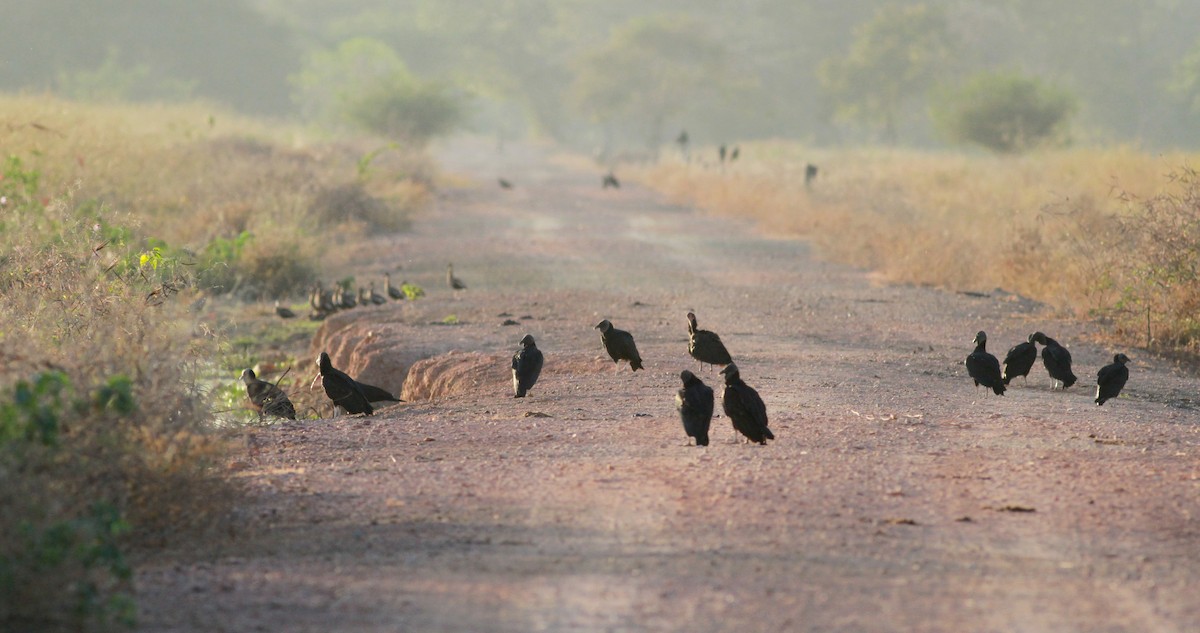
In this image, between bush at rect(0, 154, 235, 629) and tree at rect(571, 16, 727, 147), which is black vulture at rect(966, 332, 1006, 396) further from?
tree at rect(571, 16, 727, 147)

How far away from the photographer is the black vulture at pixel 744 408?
295 inches

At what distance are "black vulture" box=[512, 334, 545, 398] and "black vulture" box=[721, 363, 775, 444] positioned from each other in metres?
2.21

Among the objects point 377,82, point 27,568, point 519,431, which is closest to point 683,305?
point 519,431

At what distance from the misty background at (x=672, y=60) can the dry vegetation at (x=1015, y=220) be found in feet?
61.2

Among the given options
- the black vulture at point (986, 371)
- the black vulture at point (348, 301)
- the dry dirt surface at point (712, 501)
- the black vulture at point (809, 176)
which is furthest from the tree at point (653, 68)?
the black vulture at point (986, 371)

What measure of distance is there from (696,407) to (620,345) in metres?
2.96

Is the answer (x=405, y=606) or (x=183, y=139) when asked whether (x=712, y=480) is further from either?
(x=183, y=139)

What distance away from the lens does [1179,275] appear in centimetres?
1284

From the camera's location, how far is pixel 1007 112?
50.1 m

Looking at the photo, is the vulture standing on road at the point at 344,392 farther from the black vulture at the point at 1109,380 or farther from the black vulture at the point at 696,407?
the black vulture at the point at 1109,380

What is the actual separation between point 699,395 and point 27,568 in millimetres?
3775

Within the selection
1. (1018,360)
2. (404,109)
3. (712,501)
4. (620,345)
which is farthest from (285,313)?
(404,109)

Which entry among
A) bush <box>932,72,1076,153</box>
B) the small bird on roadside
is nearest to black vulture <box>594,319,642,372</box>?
the small bird on roadside

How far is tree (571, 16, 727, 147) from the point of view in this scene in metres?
73.0
